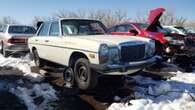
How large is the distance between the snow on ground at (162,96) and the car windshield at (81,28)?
1.82m

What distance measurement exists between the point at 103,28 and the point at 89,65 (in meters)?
2.32

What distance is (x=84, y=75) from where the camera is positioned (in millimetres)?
6934

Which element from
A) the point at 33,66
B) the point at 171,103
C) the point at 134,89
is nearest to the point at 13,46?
the point at 33,66

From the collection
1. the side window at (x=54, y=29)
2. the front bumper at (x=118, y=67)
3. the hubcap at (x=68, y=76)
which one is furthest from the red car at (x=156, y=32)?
the front bumper at (x=118, y=67)

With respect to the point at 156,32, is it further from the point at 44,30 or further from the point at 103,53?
the point at 103,53

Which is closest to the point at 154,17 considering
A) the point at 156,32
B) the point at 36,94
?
the point at 156,32

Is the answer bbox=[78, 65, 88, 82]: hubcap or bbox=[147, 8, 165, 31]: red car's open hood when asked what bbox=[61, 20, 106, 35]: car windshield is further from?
bbox=[147, 8, 165, 31]: red car's open hood

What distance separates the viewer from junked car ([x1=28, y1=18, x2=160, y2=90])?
6.42 meters

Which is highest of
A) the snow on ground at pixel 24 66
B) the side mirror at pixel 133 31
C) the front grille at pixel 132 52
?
the side mirror at pixel 133 31

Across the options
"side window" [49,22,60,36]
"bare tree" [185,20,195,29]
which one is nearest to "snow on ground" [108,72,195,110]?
"side window" [49,22,60,36]

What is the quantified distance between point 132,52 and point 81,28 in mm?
1989

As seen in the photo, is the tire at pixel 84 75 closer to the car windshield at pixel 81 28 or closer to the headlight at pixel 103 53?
the headlight at pixel 103 53

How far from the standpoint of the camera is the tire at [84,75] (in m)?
6.68

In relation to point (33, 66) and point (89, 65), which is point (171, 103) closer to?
point (89, 65)
